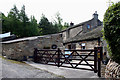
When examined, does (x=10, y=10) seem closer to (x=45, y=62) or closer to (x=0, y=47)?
(x=0, y=47)

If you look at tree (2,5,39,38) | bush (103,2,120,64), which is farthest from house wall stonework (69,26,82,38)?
bush (103,2,120,64)

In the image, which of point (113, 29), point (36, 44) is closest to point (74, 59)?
point (113, 29)

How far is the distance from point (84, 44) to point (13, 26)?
20.8m

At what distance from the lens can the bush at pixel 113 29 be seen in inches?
153

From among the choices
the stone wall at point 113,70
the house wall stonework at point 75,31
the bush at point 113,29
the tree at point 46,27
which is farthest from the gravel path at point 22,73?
the tree at point 46,27

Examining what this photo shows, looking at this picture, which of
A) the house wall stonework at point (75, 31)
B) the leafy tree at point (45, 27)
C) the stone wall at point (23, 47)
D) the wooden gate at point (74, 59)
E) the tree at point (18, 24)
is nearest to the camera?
the wooden gate at point (74, 59)

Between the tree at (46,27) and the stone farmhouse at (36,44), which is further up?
the tree at (46,27)

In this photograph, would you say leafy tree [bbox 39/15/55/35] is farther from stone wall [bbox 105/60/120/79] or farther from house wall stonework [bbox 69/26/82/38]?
stone wall [bbox 105/60/120/79]

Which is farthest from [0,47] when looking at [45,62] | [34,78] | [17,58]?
[34,78]

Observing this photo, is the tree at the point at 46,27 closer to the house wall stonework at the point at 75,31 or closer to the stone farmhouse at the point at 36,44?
the house wall stonework at the point at 75,31

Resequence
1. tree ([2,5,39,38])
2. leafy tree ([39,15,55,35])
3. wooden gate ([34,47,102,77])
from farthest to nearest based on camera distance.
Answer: leafy tree ([39,15,55,35]), tree ([2,5,39,38]), wooden gate ([34,47,102,77])

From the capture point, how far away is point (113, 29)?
4.01 m

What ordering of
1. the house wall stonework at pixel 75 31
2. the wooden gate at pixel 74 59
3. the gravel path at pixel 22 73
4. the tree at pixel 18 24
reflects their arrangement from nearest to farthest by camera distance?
1. the gravel path at pixel 22 73
2. the wooden gate at pixel 74 59
3. the house wall stonework at pixel 75 31
4. the tree at pixel 18 24

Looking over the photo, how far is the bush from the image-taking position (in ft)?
12.8
